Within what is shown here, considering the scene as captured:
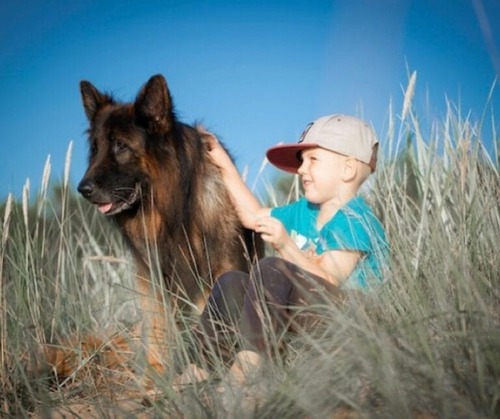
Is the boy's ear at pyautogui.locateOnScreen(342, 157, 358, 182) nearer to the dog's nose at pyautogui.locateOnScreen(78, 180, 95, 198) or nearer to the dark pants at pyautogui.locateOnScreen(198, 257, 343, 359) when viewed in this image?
the dark pants at pyautogui.locateOnScreen(198, 257, 343, 359)

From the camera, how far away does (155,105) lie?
4.25 meters

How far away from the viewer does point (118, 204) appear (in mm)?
4266

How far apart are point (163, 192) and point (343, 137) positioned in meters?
1.30

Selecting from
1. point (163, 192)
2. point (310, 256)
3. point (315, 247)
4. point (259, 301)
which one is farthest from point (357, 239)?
point (163, 192)

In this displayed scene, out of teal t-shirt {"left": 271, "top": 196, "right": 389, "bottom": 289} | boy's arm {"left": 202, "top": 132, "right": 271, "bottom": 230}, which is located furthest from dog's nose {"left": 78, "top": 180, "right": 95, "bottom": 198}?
teal t-shirt {"left": 271, "top": 196, "right": 389, "bottom": 289}

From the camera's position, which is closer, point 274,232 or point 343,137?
point 274,232

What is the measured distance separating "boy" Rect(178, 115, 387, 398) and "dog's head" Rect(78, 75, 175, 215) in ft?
2.61

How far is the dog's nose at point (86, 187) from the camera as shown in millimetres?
4121

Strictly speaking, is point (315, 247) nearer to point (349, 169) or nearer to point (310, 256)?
point (310, 256)

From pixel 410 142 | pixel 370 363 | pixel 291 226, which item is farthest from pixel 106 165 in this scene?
pixel 370 363

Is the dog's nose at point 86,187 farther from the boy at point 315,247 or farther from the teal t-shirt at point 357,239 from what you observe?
the teal t-shirt at point 357,239

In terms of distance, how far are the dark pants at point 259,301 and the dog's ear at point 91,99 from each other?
1771 mm

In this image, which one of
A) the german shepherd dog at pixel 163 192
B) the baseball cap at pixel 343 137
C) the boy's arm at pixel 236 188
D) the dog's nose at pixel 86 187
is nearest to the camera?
the baseball cap at pixel 343 137

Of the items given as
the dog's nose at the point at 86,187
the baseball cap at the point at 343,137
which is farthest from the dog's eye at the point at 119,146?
the baseball cap at the point at 343,137
